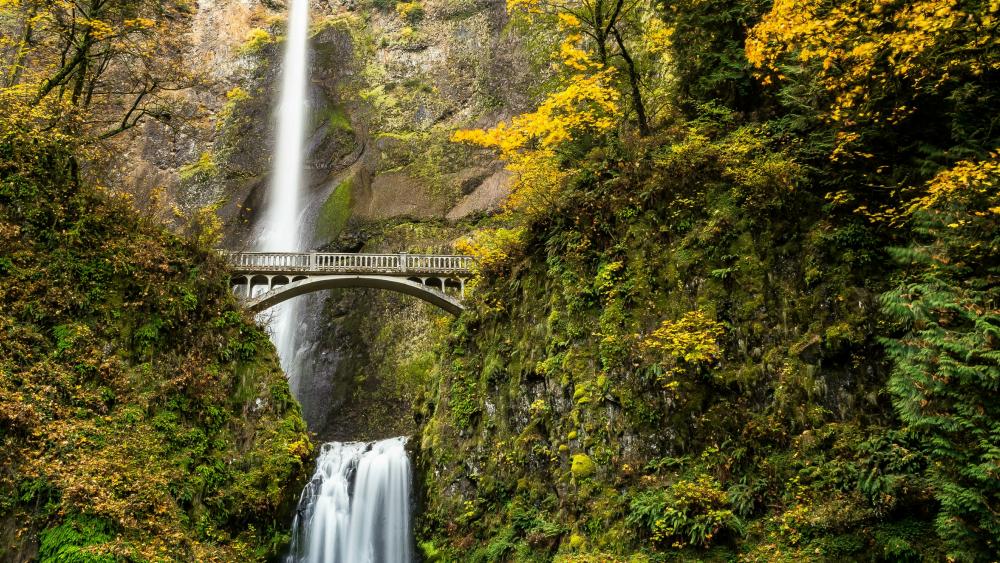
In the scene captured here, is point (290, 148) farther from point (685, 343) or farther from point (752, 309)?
point (752, 309)

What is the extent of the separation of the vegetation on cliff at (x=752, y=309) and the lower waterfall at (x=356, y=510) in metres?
2.60

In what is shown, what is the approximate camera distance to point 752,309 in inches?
438

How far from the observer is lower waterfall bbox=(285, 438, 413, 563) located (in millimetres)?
18266

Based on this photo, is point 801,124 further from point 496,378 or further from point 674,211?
point 496,378

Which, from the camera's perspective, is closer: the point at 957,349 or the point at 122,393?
the point at 957,349

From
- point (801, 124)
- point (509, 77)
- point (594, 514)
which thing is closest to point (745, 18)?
point (801, 124)

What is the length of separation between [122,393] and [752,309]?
13170mm

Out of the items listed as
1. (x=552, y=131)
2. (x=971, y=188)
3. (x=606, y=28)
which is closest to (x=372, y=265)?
(x=552, y=131)

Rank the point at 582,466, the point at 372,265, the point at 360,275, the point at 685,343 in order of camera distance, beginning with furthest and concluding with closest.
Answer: the point at 372,265, the point at 360,275, the point at 582,466, the point at 685,343

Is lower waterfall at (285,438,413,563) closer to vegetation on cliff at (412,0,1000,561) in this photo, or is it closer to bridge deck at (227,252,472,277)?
vegetation on cliff at (412,0,1000,561)

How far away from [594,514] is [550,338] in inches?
162

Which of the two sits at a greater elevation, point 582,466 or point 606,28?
point 606,28

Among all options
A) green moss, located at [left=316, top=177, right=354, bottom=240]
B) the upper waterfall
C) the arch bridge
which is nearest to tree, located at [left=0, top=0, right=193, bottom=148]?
the arch bridge

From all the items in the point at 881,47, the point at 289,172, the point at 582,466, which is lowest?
the point at 582,466
